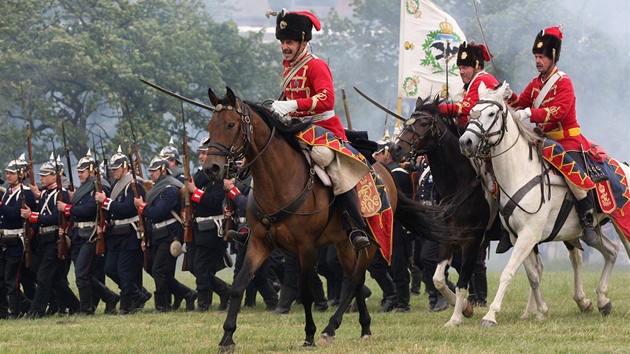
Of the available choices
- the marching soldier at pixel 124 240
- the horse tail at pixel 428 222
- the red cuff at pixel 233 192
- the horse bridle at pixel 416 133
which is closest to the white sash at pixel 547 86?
the horse bridle at pixel 416 133

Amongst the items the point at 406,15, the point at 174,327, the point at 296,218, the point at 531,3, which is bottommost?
the point at 174,327

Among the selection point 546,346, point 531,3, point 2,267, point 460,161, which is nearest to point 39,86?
point 531,3

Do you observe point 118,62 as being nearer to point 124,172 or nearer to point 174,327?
point 124,172

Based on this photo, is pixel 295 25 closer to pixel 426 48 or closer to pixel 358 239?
pixel 358 239

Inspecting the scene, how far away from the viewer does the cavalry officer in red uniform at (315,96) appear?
1127 cm

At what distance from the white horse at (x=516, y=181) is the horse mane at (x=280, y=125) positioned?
182cm

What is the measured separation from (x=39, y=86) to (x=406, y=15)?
52.6ft

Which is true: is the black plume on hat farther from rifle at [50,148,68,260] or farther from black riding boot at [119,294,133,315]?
black riding boot at [119,294,133,315]

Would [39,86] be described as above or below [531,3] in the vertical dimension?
below

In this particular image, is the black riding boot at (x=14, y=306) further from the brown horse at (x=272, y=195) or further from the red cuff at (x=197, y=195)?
the brown horse at (x=272, y=195)

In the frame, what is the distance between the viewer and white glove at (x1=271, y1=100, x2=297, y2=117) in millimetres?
10961

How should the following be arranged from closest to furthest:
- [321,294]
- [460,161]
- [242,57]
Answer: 1. [460,161]
2. [321,294]
3. [242,57]

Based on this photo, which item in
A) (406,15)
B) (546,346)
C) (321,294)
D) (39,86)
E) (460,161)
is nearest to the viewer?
(546,346)

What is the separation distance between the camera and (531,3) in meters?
33.6
